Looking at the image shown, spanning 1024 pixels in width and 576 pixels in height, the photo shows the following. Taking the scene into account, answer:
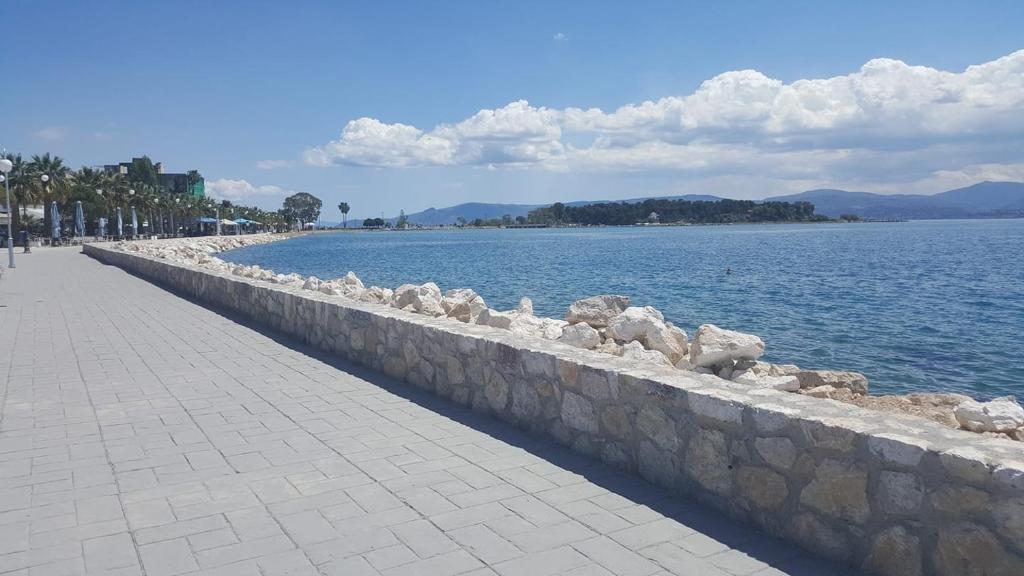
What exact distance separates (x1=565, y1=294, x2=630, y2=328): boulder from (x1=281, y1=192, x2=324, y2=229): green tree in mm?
186679

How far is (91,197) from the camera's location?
67625mm

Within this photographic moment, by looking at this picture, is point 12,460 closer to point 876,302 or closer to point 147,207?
point 876,302

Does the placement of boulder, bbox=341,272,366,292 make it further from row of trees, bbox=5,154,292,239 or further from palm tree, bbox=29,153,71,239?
palm tree, bbox=29,153,71,239

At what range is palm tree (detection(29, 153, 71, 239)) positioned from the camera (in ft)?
177

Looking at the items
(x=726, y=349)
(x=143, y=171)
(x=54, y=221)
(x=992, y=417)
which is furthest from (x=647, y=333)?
(x=143, y=171)

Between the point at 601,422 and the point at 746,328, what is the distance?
1525 centimetres

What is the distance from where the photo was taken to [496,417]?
5.64m

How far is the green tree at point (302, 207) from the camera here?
7525 inches

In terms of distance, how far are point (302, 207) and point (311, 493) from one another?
19769cm

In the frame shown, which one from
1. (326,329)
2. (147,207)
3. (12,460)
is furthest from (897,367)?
(147,207)

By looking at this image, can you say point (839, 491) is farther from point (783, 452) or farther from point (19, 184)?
point (19, 184)

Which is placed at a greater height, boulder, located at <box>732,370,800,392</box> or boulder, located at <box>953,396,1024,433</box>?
boulder, located at <box>953,396,1024,433</box>

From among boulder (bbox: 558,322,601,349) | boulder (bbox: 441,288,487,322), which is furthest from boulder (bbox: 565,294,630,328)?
boulder (bbox: 558,322,601,349)

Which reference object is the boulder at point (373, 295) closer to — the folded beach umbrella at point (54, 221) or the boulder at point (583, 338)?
the boulder at point (583, 338)
